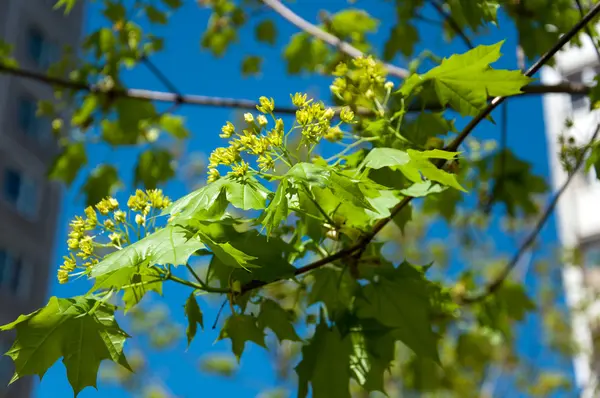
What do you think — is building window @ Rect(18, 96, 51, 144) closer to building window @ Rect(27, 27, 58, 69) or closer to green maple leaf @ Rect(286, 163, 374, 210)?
building window @ Rect(27, 27, 58, 69)

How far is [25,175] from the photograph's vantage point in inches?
580

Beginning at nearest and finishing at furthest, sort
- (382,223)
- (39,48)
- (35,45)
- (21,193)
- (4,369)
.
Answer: (382,223)
(4,369)
(21,193)
(35,45)
(39,48)

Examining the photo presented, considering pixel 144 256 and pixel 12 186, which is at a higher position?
pixel 12 186

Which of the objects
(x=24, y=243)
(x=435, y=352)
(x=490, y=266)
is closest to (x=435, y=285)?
(x=435, y=352)

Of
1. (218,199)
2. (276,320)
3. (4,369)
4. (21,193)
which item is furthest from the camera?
(21,193)

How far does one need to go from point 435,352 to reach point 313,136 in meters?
0.64

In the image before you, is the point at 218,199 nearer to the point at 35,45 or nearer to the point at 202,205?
the point at 202,205

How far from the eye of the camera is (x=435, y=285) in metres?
1.86

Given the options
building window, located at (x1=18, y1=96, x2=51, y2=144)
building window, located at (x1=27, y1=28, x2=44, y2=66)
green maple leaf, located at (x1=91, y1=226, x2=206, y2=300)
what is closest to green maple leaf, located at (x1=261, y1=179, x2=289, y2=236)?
green maple leaf, located at (x1=91, y1=226, x2=206, y2=300)

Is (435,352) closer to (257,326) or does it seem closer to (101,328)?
(257,326)

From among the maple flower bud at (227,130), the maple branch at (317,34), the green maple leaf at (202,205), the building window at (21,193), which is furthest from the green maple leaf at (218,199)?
the building window at (21,193)

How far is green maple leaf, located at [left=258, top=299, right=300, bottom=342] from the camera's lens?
1708 mm

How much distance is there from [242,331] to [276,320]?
0.09m

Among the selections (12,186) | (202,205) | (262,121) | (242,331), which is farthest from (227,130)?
(12,186)
